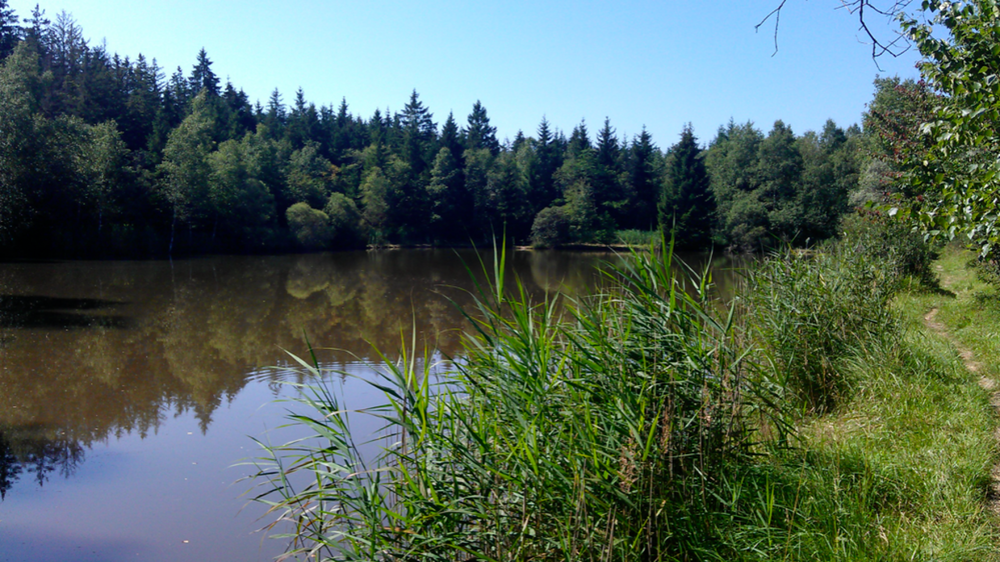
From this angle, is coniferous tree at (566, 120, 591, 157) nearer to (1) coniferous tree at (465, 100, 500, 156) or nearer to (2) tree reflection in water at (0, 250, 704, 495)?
(1) coniferous tree at (465, 100, 500, 156)

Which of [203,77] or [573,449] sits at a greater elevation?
[203,77]

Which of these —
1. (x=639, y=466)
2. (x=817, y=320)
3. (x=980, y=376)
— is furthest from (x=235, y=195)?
(x=639, y=466)

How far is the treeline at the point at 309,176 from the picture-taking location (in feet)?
106

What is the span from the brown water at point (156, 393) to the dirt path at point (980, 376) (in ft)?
9.38

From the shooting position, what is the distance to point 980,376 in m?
5.62

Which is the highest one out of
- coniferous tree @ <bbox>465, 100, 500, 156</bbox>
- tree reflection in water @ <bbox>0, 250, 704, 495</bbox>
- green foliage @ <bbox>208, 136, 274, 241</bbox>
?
coniferous tree @ <bbox>465, 100, 500, 156</bbox>

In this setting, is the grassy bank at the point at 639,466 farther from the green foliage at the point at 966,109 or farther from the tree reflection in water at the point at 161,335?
the green foliage at the point at 966,109

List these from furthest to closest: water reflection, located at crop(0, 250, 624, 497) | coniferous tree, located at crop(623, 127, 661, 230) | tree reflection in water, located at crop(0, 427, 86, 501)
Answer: coniferous tree, located at crop(623, 127, 661, 230)
water reflection, located at crop(0, 250, 624, 497)
tree reflection in water, located at crop(0, 427, 86, 501)

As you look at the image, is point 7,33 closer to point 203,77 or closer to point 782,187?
point 203,77

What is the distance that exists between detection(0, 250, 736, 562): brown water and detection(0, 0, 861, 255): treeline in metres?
8.42

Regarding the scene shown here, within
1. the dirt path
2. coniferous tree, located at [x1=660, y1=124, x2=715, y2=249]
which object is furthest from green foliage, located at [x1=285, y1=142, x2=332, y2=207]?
the dirt path

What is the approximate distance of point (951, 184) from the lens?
4.87 m

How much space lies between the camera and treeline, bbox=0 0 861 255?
3244 cm

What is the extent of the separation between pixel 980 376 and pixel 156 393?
1115 cm
